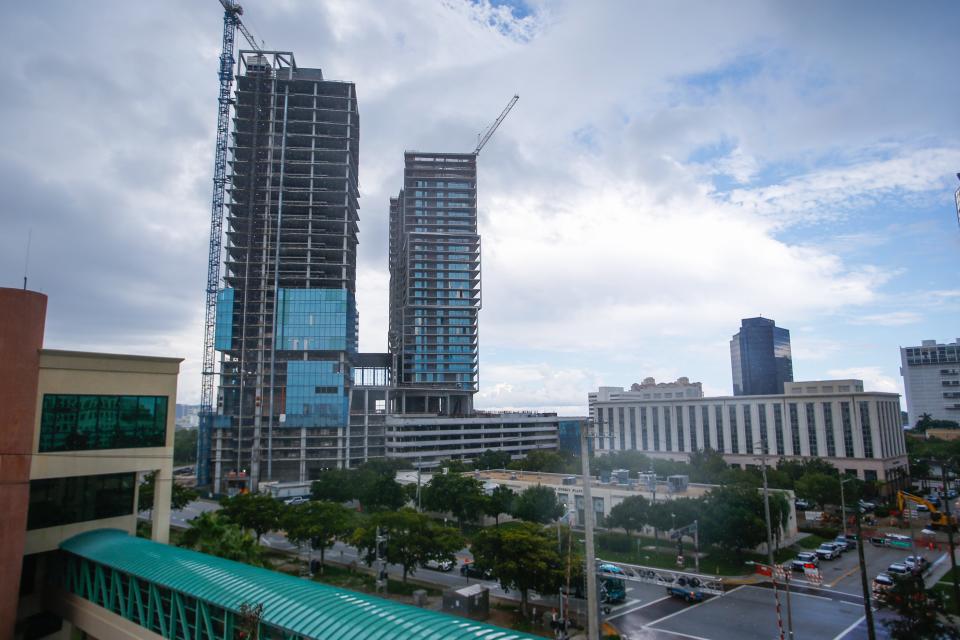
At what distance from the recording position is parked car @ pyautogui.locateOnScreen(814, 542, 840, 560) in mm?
60281

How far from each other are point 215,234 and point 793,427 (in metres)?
139

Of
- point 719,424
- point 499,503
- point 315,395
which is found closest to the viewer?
point 499,503

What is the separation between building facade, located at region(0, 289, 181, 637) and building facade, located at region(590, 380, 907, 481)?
77379mm

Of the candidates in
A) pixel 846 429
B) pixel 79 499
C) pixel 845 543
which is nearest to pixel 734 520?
pixel 845 543

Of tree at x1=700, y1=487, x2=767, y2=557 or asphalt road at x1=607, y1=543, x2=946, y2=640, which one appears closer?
asphalt road at x1=607, y1=543, x2=946, y2=640

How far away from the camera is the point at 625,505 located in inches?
2576

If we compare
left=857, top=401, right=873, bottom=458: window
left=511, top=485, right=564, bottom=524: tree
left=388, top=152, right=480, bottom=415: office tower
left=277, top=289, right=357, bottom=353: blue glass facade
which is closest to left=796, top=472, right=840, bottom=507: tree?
left=857, top=401, right=873, bottom=458: window

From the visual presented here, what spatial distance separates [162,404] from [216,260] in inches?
4190

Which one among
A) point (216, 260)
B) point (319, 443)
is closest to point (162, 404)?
point (319, 443)

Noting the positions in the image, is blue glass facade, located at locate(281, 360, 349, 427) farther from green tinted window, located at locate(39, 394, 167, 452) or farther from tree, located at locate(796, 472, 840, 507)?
green tinted window, located at locate(39, 394, 167, 452)

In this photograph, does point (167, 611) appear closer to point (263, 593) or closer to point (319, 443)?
point (263, 593)

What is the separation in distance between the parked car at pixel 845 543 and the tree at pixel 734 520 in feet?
42.1

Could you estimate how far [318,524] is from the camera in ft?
175

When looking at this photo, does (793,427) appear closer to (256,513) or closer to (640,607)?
(640,607)
